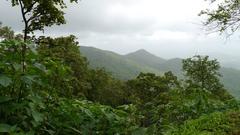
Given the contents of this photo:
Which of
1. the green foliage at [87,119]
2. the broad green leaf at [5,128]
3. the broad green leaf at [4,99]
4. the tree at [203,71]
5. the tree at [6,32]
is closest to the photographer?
the broad green leaf at [5,128]

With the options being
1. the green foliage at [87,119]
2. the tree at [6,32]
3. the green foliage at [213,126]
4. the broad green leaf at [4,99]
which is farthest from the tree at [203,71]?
the broad green leaf at [4,99]

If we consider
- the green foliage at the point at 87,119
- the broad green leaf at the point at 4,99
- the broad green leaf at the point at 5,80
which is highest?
the broad green leaf at the point at 5,80

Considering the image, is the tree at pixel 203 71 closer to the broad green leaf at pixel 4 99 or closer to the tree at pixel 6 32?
the tree at pixel 6 32

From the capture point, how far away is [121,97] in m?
83.8

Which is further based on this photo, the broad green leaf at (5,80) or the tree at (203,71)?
the tree at (203,71)

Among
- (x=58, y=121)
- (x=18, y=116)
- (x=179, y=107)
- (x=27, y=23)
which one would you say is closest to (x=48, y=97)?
(x=58, y=121)

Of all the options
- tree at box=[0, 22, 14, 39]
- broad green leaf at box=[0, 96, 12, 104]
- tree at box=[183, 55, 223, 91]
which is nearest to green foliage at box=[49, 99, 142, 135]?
broad green leaf at box=[0, 96, 12, 104]

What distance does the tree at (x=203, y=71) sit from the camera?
68.9m

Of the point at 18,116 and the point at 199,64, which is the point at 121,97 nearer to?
the point at 199,64

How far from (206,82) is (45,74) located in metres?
67.0

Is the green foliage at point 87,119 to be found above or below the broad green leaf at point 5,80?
below

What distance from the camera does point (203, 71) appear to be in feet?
226

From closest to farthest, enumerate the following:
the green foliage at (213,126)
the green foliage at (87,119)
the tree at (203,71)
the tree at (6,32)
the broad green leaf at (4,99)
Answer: the broad green leaf at (4,99) < the green foliage at (87,119) < the green foliage at (213,126) < the tree at (6,32) < the tree at (203,71)

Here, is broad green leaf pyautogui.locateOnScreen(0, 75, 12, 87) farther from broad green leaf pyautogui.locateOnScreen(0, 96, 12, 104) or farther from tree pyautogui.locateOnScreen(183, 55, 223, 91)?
tree pyautogui.locateOnScreen(183, 55, 223, 91)
